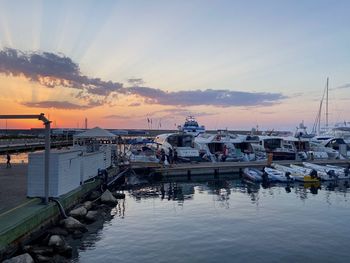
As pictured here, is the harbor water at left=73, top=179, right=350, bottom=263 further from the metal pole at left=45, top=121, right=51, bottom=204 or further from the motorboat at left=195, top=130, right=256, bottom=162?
the motorboat at left=195, top=130, right=256, bottom=162

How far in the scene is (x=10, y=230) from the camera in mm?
13602

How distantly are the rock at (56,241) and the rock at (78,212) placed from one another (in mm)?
4456

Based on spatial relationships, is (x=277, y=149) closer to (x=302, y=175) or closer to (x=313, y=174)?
(x=302, y=175)

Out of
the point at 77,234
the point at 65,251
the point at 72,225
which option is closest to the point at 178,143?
the point at 72,225

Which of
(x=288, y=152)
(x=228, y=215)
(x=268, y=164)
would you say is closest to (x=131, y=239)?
(x=228, y=215)

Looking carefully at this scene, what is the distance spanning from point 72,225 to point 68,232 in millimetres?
450

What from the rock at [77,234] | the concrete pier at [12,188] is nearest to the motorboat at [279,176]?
the concrete pier at [12,188]

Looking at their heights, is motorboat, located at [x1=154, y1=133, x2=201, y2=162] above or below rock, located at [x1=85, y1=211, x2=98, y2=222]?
above

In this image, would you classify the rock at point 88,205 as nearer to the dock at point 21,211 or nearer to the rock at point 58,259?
the dock at point 21,211

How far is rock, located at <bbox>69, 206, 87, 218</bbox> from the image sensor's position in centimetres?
2015

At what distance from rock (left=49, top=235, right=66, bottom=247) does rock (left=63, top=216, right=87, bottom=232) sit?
2.31 metres

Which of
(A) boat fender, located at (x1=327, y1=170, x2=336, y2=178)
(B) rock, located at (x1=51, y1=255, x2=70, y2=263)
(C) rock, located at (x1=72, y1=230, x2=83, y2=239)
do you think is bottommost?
(B) rock, located at (x1=51, y1=255, x2=70, y2=263)

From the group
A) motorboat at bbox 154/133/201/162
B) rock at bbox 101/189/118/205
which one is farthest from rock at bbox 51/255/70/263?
motorboat at bbox 154/133/201/162

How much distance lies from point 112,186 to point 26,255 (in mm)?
19930
